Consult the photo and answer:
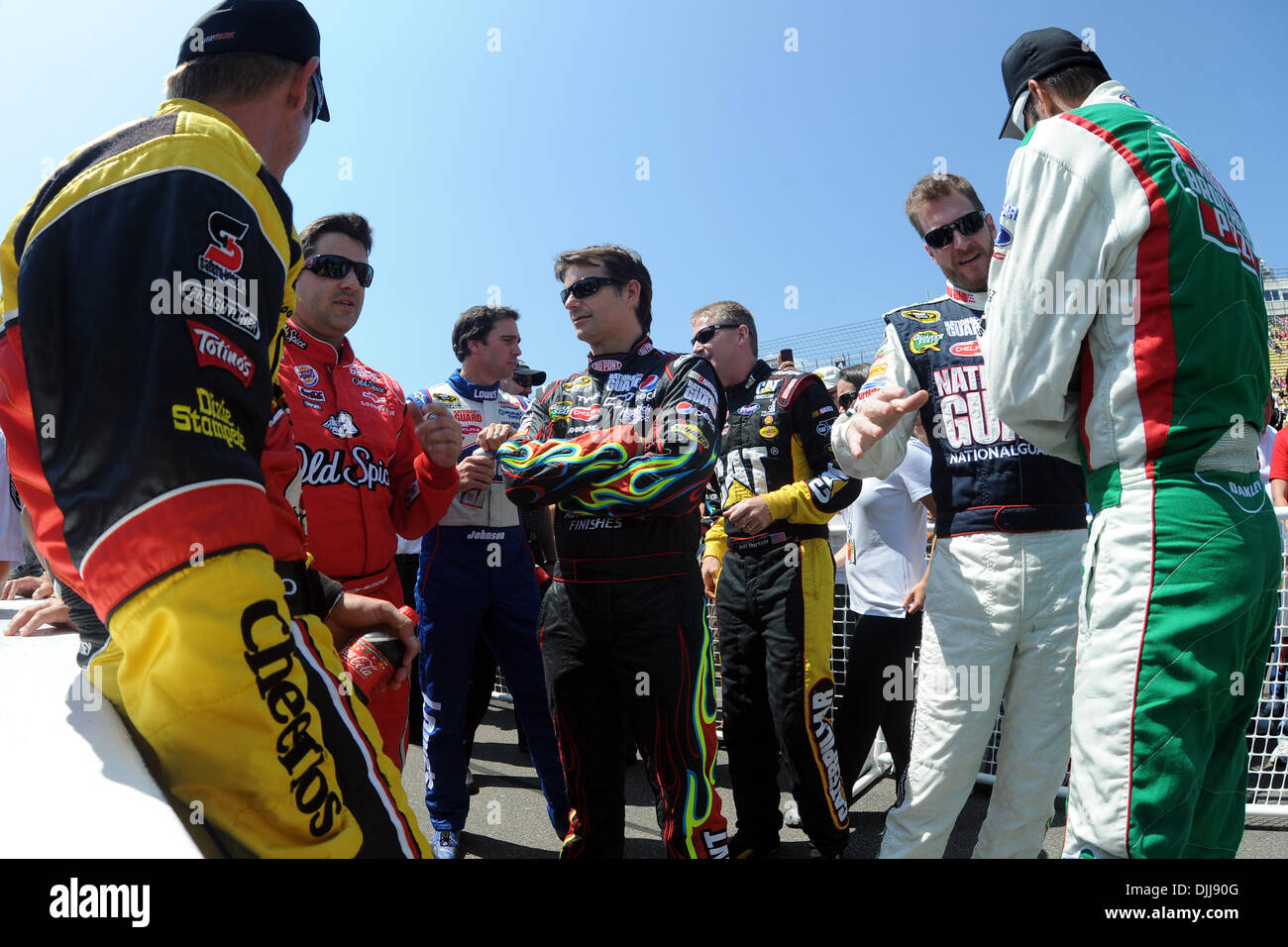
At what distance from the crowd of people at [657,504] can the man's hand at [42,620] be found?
0.38m

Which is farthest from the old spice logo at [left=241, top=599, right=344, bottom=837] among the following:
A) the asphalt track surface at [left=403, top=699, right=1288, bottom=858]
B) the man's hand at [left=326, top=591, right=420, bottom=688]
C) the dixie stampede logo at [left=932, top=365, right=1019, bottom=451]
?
the asphalt track surface at [left=403, top=699, right=1288, bottom=858]

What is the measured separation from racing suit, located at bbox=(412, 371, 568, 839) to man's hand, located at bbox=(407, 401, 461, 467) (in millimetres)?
1474

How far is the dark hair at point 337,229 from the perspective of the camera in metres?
3.13

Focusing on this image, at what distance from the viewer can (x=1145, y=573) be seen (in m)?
1.55

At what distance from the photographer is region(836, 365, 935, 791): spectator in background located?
394cm

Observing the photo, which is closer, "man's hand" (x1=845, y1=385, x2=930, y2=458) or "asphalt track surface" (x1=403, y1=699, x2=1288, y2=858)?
"man's hand" (x1=845, y1=385, x2=930, y2=458)

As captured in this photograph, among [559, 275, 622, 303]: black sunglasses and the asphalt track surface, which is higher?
[559, 275, 622, 303]: black sunglasses

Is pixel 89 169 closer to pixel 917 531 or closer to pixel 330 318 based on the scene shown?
pixel 330 318

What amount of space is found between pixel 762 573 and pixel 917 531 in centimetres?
115

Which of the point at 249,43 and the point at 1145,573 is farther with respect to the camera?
the point at 1145,573

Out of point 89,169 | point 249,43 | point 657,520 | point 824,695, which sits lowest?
point 824,695

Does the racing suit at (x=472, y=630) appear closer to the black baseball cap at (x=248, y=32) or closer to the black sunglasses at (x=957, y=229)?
the black sunglasses at (x=957, y=229)

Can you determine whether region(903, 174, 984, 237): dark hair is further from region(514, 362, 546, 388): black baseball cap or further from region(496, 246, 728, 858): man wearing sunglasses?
region(514, 362, 546, 388): black baseball cap
